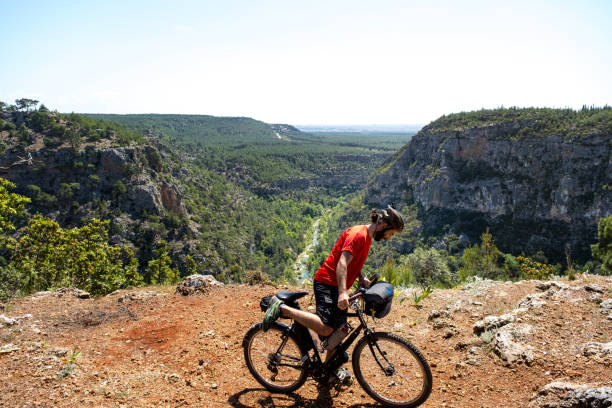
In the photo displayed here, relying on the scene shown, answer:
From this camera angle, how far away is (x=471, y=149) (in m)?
88.9

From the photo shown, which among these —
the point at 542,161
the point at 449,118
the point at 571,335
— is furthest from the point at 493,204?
the point at 571,335

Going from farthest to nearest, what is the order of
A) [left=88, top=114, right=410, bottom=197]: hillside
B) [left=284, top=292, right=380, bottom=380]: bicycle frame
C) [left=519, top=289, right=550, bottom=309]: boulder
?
[left=88, top=114, right=410, bottom=197]: hillside < [left=519, top=289, right=550, bottom=309]: boulder < [left=284, top=292, right=380, bottom=380]: bicycle frame

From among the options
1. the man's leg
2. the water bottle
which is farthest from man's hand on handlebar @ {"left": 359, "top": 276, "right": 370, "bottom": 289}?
the man's leg

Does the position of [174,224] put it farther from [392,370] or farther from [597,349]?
[597,349]

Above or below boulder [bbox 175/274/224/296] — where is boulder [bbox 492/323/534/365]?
above

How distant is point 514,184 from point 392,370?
299ft

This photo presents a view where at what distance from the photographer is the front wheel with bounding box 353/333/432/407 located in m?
3.52

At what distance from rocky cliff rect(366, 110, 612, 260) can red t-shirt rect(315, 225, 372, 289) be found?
75.8m

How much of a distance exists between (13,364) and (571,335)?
25.0 feet

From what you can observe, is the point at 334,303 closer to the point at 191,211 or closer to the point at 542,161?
the point at 191,211

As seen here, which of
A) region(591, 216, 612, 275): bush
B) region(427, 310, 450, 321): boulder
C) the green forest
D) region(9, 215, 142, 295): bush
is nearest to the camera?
region(427, 310, 450, 321): boulder

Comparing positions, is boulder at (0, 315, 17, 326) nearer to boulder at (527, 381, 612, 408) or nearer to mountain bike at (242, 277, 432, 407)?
mountain bike at (242, 277, 432, 407)

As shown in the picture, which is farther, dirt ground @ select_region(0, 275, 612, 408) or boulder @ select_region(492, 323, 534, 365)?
boulder @ select_region(492, 323, 534, 365)

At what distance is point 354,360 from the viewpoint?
3.83 m
